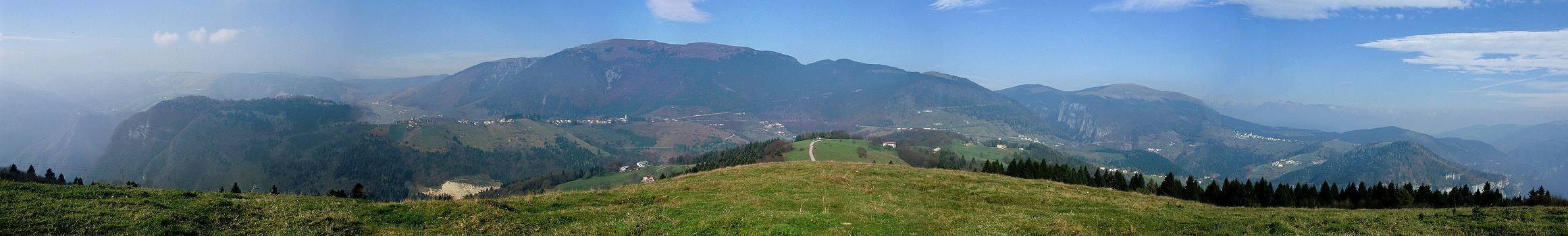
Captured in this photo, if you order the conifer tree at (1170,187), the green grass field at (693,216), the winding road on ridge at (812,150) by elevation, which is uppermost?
the green grass field at (693,216)

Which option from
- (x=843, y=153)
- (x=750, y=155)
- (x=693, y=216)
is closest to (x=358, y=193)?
(x=693, y=216)

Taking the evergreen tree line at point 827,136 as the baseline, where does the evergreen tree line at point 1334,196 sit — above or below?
above

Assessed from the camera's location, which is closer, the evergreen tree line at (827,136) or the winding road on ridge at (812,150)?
the winding road on ridge at (812,150)

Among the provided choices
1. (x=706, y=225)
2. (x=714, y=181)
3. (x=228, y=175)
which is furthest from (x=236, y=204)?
(x=228, y=175)

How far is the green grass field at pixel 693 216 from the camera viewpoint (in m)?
12.1

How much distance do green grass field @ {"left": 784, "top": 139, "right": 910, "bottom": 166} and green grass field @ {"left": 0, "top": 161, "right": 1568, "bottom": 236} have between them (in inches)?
3376

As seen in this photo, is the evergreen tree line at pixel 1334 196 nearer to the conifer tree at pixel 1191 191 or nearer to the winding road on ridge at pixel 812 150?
the conifer tree at pixel 1191 191

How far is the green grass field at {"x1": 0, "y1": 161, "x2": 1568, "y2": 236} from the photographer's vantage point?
12141 mm

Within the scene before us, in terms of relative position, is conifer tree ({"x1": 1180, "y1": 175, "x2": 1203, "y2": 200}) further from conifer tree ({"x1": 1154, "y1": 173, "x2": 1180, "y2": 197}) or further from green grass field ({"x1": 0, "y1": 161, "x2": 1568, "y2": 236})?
green grass field ({"x1": 0, "y1": 161, "x2": 1568, "y2": 236})

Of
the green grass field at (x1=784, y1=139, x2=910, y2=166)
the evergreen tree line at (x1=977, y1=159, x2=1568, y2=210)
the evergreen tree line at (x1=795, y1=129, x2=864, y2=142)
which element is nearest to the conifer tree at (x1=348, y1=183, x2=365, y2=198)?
the evergreen tree line at (x1=977, y1=159, x2=1568, y2=210)

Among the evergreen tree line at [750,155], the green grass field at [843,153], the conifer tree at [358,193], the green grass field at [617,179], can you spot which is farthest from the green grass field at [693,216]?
the green grass field at [617,179]

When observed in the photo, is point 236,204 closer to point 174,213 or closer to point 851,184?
point 174,213

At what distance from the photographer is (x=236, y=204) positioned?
1381cm

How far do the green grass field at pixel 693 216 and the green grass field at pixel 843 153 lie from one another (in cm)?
8576
